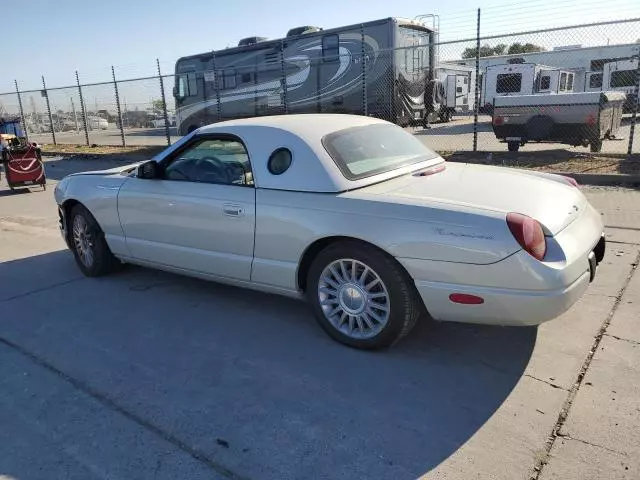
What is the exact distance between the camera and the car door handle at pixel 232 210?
3.91 meters

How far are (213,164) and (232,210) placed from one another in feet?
1.99

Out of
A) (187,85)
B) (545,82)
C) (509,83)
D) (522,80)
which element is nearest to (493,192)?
(187,85)

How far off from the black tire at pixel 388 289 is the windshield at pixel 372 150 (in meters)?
0.53

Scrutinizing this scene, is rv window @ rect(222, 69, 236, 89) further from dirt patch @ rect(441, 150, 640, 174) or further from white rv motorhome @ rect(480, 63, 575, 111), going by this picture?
white rv motorhome @ rect(480, 63, 575, 111)

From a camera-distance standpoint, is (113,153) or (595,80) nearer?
(113,153)

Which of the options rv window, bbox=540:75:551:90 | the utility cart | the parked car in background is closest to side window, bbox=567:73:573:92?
rv window, bbox=540:75:551:90

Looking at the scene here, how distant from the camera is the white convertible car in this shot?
3.01 metres

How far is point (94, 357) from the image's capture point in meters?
3.62

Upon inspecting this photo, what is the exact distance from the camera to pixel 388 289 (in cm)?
332

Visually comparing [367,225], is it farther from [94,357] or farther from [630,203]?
[630,203]

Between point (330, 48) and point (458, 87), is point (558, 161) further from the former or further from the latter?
point (458, 87)

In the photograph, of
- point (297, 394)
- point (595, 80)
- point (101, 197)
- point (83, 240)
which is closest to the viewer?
point (297, 394)

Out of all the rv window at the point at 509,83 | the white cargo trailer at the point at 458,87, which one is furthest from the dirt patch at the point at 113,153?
the rv window at the point at 509,83

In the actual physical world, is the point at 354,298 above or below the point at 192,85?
below
